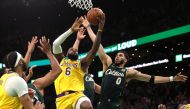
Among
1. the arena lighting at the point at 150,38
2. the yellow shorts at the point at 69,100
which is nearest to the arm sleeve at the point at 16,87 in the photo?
the yellow shorts at the point at 69,100

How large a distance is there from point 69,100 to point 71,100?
5 cm

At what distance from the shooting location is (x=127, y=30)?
2091cm

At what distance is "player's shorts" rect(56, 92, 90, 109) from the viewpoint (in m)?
6.77

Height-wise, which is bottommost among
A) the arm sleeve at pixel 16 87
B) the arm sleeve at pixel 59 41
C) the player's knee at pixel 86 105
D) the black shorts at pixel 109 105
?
the black shorts at pixel 109 105

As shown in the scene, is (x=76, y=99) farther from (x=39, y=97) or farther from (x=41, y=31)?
(x=41, y=31)

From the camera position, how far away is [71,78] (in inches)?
276

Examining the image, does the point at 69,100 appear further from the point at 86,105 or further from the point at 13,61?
the point at 13,61

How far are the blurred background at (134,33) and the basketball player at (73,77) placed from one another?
34.2 ft

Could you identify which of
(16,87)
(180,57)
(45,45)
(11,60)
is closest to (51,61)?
(45,45)

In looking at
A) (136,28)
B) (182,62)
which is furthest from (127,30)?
(182,62)

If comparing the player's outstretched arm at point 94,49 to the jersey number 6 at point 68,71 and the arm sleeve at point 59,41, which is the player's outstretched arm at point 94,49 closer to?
the jersey number 6 at point 68,71

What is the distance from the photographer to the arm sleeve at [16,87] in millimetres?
4465

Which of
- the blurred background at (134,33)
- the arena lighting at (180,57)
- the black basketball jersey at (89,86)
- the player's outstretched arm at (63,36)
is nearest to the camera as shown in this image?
the player's outstretched arm at (63,36)

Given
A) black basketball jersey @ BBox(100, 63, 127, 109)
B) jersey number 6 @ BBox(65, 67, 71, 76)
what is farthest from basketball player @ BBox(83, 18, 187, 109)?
jersey number 6 @ BBox(65, 67, 71, 76)
